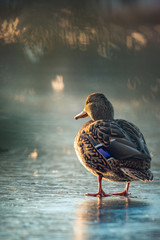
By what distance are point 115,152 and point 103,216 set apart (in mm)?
1240

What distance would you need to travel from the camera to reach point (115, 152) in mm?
5879

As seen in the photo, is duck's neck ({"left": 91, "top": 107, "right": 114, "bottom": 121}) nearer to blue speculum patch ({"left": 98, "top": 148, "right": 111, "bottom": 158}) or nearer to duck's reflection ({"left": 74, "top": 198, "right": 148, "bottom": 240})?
blue speculum patch ({"left": 98, "top": 148, "right": 111, "bottom": 158})

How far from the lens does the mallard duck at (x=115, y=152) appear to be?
584cm

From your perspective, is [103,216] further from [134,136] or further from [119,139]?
[134,136]

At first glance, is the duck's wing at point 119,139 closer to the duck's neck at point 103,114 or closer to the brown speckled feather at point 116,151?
the brown speckled feather at point 116,151

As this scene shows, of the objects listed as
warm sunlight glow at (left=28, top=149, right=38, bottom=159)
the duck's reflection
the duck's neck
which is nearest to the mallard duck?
the duck's reflection

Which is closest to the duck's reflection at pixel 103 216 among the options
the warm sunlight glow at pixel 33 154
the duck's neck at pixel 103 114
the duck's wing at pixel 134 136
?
the duck's wing at pixel 134 136

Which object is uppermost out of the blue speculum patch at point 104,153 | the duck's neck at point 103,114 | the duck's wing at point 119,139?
the duck's wing at point 119,139

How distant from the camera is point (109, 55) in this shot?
50.5 feet

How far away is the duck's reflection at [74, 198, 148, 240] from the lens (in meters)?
4.13

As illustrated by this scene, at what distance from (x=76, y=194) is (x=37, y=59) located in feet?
32.4

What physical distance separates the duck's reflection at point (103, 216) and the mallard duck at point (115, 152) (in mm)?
325

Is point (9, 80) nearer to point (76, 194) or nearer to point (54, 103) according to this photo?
point (54, 103)

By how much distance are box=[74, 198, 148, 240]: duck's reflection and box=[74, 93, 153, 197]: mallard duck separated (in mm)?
325
